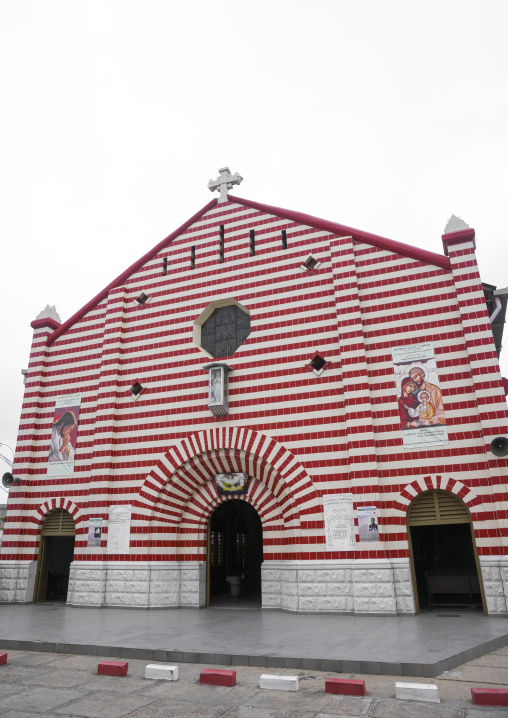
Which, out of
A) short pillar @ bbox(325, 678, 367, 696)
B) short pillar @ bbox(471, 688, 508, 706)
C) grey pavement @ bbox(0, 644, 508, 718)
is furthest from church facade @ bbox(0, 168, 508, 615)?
short pillar @ bbox(471, 688, 508, 706)

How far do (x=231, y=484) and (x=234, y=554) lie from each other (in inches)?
275

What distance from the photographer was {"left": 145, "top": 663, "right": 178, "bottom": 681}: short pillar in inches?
279

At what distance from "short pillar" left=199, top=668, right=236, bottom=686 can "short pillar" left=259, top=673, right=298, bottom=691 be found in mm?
433

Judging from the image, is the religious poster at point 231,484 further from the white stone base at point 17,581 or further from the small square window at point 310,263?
the white stone base at point 17,581

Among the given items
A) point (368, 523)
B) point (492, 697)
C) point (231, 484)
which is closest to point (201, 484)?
point (231, 484)

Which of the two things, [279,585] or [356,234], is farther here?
[356,234]

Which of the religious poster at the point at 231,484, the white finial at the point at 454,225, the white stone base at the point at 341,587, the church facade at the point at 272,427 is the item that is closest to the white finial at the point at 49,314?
the church facade at the point at 272,427

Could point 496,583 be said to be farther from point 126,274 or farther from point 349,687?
point 126,274

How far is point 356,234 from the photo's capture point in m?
15.8

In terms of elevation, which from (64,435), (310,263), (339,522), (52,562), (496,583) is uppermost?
(310,263)

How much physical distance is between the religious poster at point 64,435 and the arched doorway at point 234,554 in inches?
212

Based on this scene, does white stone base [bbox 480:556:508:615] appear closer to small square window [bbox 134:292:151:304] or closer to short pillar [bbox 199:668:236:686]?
short pillar [bbox 199:668:236:686]

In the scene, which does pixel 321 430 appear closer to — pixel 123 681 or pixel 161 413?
pixel 161 413

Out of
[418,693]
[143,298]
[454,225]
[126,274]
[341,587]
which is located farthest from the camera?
[126,274]
